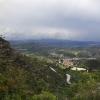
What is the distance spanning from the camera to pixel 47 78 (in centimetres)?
11281

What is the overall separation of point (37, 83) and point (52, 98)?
3078 centimetres

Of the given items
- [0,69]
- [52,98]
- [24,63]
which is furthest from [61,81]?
[52,98]

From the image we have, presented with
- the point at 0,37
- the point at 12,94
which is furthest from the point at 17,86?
the point at 0,37

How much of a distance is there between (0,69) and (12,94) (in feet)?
98.8

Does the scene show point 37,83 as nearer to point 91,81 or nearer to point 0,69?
point 0,69

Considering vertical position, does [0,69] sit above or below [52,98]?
above

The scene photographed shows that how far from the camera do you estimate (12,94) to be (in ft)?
178

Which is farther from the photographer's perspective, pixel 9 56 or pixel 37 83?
pixel 9 56

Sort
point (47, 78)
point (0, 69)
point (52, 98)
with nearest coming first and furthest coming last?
1. point (52, 98)
2. point (0, 69)
3. point (47, 78)

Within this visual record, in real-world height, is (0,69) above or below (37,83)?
above

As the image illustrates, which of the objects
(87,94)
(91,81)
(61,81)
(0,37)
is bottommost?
(61,81)

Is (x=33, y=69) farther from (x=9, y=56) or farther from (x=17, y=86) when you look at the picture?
(x=17, y=86)

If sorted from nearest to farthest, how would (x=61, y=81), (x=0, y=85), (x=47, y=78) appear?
(x=0, y=85) < (x=47, y=78) < (x=61, y=81)

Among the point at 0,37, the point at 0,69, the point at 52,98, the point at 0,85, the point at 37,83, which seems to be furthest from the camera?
the point at 0,37
